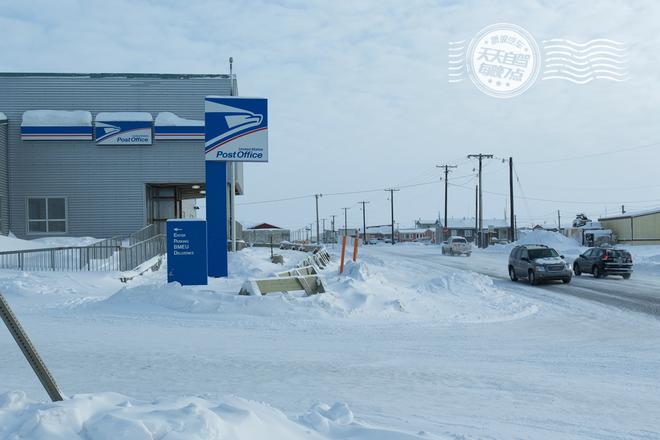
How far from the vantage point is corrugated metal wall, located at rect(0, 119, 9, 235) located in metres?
30.1

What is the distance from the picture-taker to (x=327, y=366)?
8.27 meters

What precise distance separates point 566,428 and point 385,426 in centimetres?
178

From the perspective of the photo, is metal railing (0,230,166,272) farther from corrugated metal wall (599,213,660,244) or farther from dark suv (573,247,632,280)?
corrugated metal wall (599,213,660,244)

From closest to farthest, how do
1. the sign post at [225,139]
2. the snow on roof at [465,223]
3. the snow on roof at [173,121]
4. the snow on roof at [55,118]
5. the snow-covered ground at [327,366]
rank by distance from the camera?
the snow-covered ground at [327,366], the sign post at [225,139], the snow on roof at [55,118], the snow on roof at [173,121], the snow on roof at [465,223]

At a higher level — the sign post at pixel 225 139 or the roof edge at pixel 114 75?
the roof edge at pixel 114 75

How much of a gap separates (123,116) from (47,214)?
6.68 metres

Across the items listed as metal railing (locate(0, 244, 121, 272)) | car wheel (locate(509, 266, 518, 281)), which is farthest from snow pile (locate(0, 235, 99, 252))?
car wheel (locate(509, 266, 518, 281))

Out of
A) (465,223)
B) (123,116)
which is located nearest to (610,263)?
(123,116)

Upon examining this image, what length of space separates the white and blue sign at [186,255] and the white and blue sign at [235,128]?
4.45 meters

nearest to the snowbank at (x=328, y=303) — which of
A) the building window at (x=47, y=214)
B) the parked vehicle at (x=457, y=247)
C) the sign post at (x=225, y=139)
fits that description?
the sign post at (x=225, y=139)

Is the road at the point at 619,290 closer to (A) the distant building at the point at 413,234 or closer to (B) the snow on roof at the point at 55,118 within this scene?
(B) the snow on roof at the point at 55,118

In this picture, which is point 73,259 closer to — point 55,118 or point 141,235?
point 141,235

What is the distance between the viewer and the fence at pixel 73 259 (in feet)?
66.0

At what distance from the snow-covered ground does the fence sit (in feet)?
12.4
